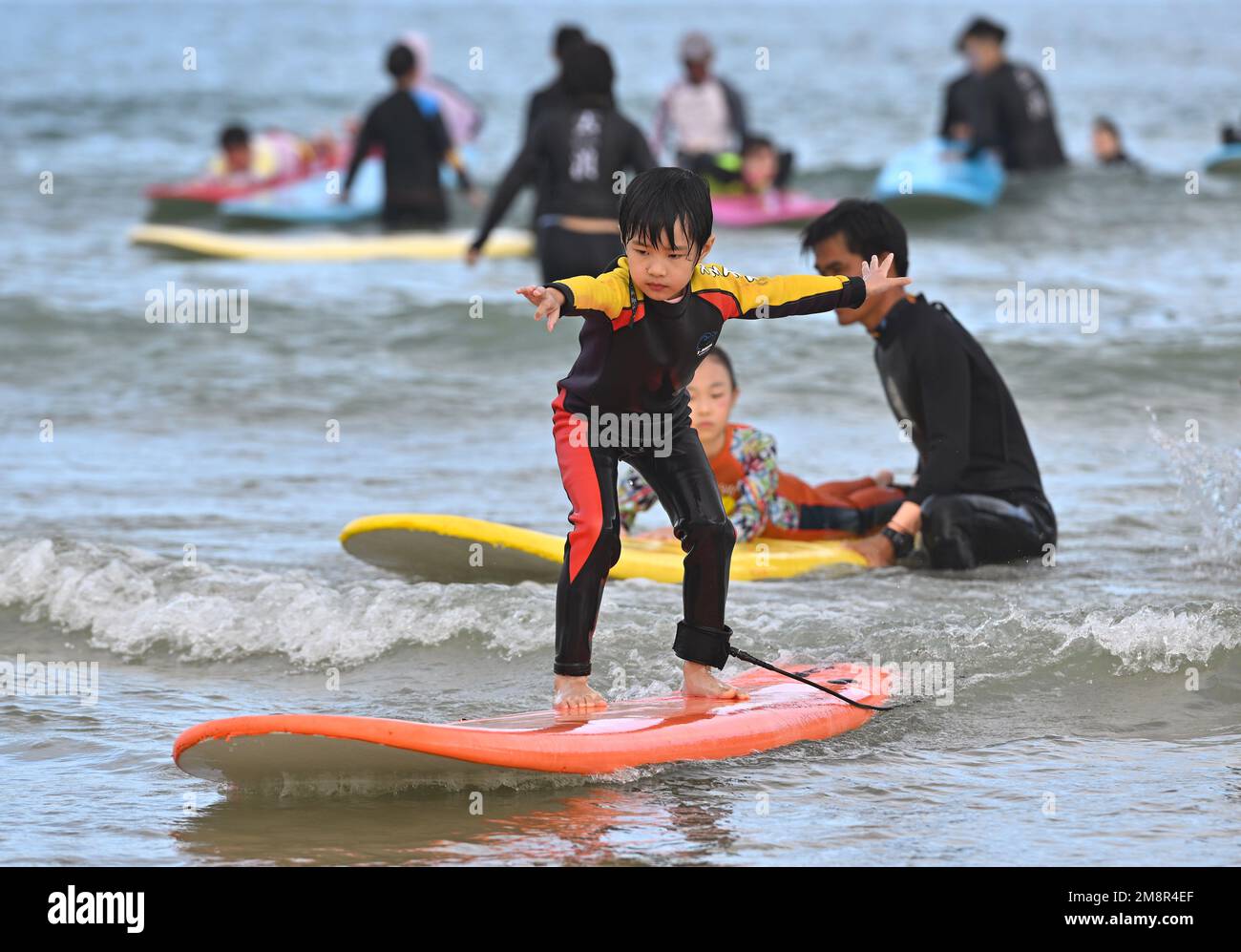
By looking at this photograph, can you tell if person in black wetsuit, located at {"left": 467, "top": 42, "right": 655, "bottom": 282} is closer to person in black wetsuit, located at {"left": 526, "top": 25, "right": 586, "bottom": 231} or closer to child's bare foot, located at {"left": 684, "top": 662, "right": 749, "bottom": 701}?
person in black wetsuit, located at {"left": 526, "top": 25, "right": 586, "bottom": 231}

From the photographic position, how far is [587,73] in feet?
29.1

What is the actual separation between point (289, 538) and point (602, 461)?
299 cm

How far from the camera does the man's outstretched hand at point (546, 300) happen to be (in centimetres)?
387

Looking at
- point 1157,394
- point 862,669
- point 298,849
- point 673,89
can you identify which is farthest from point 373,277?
point 298,849

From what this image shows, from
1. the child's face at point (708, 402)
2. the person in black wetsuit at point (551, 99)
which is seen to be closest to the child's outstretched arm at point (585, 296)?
the child's face at point (708, 402)

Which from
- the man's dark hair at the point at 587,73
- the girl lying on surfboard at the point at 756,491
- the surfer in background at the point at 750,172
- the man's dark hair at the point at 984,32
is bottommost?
the girl lying on surfboard at the point at 756,491

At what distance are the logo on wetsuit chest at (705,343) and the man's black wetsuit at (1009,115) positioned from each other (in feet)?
38.8

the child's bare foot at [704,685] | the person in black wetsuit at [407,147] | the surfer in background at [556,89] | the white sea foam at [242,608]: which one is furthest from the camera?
the person in black wetsuit at [407,147]

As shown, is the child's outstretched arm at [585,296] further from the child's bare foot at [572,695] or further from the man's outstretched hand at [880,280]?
the child's bare foot at [572,695]

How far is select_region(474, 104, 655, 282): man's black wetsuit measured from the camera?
9.11 metres

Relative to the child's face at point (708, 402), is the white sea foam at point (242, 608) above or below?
below

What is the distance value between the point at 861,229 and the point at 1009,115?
11.2 m

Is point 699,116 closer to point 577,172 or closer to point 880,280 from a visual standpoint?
point 577,172
